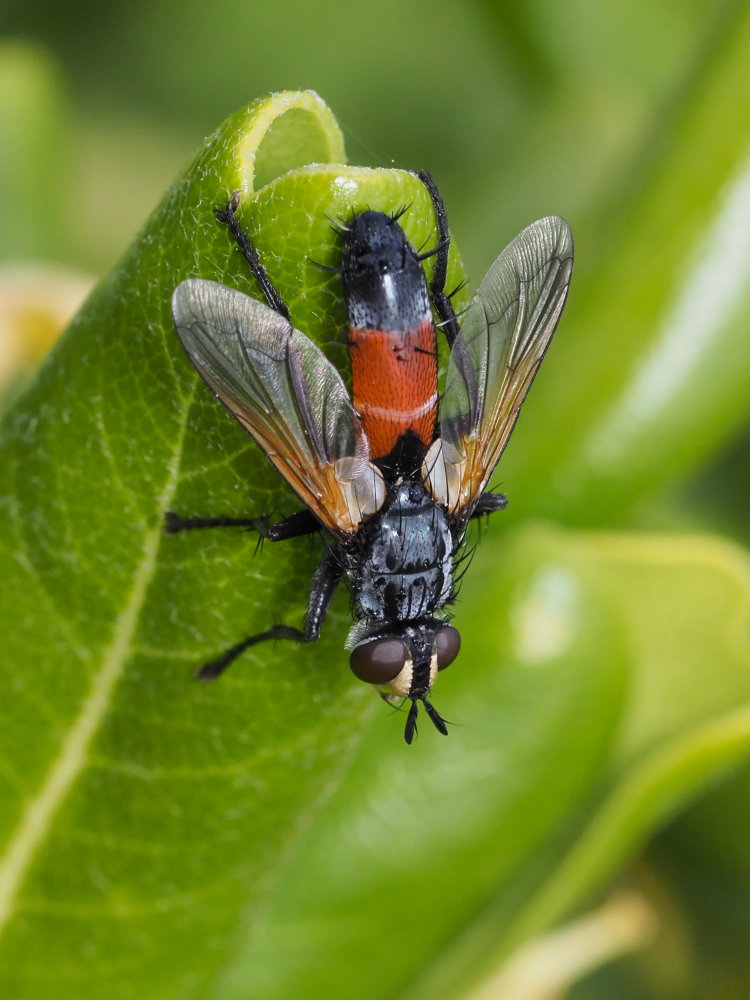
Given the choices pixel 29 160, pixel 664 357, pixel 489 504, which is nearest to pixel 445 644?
pixel 489 504

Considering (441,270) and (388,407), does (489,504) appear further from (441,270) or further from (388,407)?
(441,270)

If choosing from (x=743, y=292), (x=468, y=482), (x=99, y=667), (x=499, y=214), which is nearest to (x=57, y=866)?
(x=99, y=667)

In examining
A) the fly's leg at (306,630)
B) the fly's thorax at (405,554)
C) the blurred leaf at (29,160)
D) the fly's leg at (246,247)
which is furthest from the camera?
the blurred leaf at (29,160)

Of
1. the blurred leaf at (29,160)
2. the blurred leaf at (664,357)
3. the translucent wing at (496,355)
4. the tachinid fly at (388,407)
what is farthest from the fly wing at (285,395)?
the blurred leaf at (29,160)

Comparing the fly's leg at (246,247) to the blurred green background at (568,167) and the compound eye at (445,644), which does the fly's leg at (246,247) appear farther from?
the compound eye at (445,644)

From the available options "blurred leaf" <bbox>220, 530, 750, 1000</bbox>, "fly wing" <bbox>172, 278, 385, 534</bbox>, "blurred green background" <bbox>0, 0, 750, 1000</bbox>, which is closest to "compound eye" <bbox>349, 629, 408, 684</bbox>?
"fly wing" <bbox>172, 278, 385, 534</bbox>

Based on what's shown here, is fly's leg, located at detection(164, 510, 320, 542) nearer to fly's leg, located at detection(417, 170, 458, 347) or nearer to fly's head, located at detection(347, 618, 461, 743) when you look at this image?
fly's head, located at detection(347, 618, 461, 743)

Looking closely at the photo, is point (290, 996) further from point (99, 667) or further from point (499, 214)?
point (499, 214)
